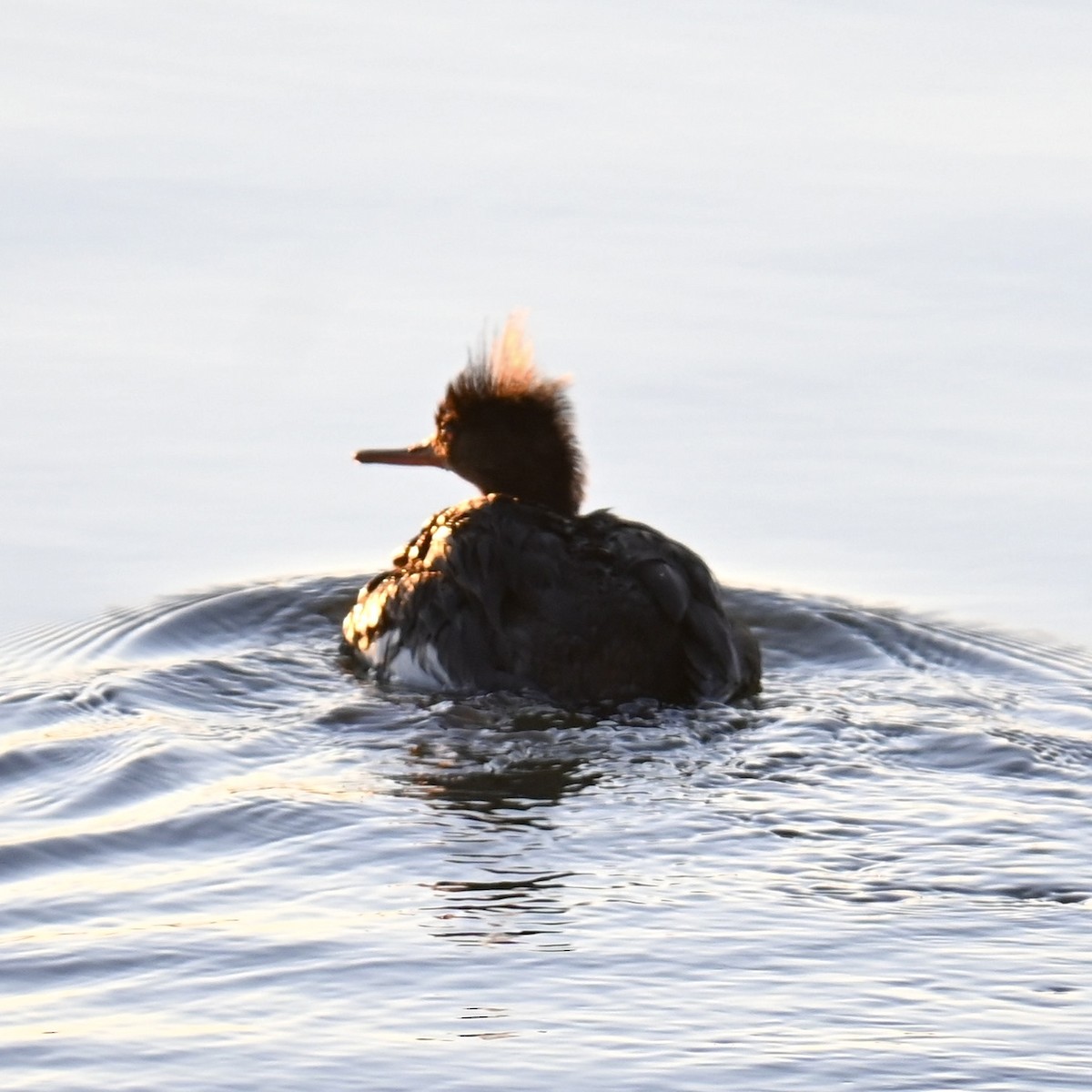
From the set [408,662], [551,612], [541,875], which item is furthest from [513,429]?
[541,875]

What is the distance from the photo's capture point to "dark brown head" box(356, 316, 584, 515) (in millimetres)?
10398

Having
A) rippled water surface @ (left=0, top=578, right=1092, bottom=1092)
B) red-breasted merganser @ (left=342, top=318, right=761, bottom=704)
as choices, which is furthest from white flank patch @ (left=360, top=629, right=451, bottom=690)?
rippled water surface @ (left=0, top=578, right=1092, bottom=1092)

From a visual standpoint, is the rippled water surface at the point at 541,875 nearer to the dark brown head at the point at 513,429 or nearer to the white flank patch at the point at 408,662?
the white flank patch at the point at 408,662

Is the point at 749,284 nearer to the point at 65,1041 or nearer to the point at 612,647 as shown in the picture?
the point at 612,647

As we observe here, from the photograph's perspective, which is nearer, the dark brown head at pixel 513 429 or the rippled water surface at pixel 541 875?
the rippled water surface at pixel 541 875

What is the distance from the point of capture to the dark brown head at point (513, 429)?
10.4m

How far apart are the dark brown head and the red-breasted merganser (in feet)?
0.13

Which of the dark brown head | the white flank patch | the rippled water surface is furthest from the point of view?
the dark brown head

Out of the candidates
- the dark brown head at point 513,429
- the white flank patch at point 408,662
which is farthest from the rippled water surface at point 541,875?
the dark brown head at point 513,429

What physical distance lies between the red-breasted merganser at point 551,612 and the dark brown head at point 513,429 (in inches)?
1.6

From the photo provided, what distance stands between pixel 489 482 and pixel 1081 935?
4.83 meters

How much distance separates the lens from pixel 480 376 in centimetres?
1061

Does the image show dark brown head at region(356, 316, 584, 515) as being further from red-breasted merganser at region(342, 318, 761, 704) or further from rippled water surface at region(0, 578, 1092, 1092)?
rippled water surface at region(0, 578, 1092, 1092)

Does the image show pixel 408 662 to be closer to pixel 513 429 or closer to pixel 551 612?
pixel 551 612
